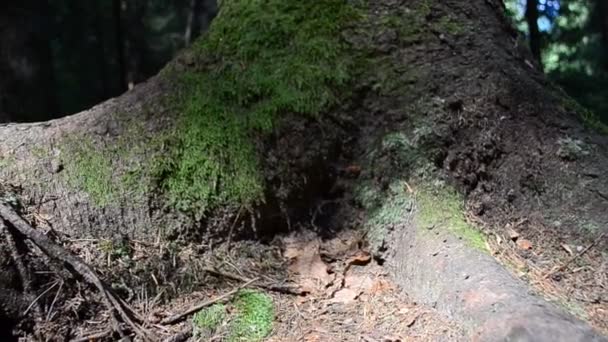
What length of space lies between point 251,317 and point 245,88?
1.12 metres

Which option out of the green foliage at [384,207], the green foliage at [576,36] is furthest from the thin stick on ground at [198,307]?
the green foliage at [576,36]

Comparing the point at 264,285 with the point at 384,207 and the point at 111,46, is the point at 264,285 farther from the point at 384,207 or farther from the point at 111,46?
the point at 111,46

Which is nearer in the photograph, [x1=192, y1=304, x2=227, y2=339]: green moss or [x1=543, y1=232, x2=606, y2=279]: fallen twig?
[x1=192, y1=304, x2=227, y2=339]: green moss

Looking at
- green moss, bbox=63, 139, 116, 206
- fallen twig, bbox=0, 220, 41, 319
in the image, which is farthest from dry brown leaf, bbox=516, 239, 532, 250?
fallen twig, bbox=0, 220, 41, 319

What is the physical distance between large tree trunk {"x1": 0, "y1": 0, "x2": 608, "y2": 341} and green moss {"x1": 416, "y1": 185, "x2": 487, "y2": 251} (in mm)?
20

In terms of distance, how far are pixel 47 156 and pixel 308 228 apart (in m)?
1.24

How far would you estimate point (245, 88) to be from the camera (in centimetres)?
308

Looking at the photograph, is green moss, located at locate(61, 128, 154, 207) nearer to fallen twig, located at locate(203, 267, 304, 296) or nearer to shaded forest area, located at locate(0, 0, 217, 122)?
fallen twig, located at locate(203, 267, 304, 296)

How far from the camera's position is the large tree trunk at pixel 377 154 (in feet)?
9.11

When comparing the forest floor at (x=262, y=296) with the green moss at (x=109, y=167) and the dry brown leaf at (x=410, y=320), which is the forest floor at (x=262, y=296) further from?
the green moss at (x=109, y=167)

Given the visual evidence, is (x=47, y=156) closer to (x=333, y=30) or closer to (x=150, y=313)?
(x=150, y=313)

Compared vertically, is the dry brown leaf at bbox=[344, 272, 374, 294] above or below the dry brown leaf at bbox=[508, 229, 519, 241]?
below

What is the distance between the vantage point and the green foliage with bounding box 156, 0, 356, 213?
2896 millimetres

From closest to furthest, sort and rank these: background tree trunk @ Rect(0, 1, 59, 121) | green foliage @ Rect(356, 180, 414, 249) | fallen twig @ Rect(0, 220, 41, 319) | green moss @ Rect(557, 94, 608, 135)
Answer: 1. fallen twig @ Rect(0, 220, 41, 319)
2. green foliage @ Rect(356, 180, 414, 249)
3. green moss @ Rect(557, 94, 608, 135)
4. background tree trunk @ Rect(0, 1, 59, 121)
